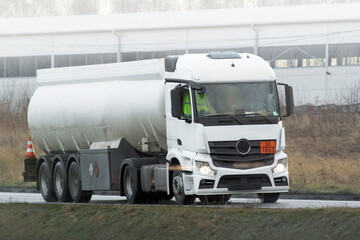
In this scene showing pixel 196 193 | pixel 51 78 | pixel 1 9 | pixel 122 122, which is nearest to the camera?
pixel 196 193

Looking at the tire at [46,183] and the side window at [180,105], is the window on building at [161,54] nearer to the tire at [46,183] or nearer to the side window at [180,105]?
the tire at [46,183]

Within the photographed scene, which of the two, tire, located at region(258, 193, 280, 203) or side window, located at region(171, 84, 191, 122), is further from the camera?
tire, located at region(258, 193, 280, 203)

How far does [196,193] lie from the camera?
56.3 feet

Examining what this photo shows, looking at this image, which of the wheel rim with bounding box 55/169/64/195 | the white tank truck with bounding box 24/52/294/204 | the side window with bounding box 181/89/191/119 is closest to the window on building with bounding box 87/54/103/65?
the white tank truck with bounding box 24/52/294/204

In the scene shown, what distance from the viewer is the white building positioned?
184 ft

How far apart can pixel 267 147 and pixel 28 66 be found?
158ft

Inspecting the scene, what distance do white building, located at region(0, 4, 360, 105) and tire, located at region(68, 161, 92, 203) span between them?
31.9 meters

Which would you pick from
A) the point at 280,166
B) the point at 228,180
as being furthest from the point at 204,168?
the point at 280,166

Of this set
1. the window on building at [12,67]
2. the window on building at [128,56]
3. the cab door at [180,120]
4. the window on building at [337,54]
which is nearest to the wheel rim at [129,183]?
the cab door at [180,120]

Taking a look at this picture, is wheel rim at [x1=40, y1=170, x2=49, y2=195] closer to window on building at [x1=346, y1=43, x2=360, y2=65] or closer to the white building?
the white building

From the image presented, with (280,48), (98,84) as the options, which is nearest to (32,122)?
(98,84)

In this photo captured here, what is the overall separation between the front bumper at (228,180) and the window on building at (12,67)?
158ft

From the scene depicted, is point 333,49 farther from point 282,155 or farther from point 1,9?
point 1,9

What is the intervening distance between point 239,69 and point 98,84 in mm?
4861
